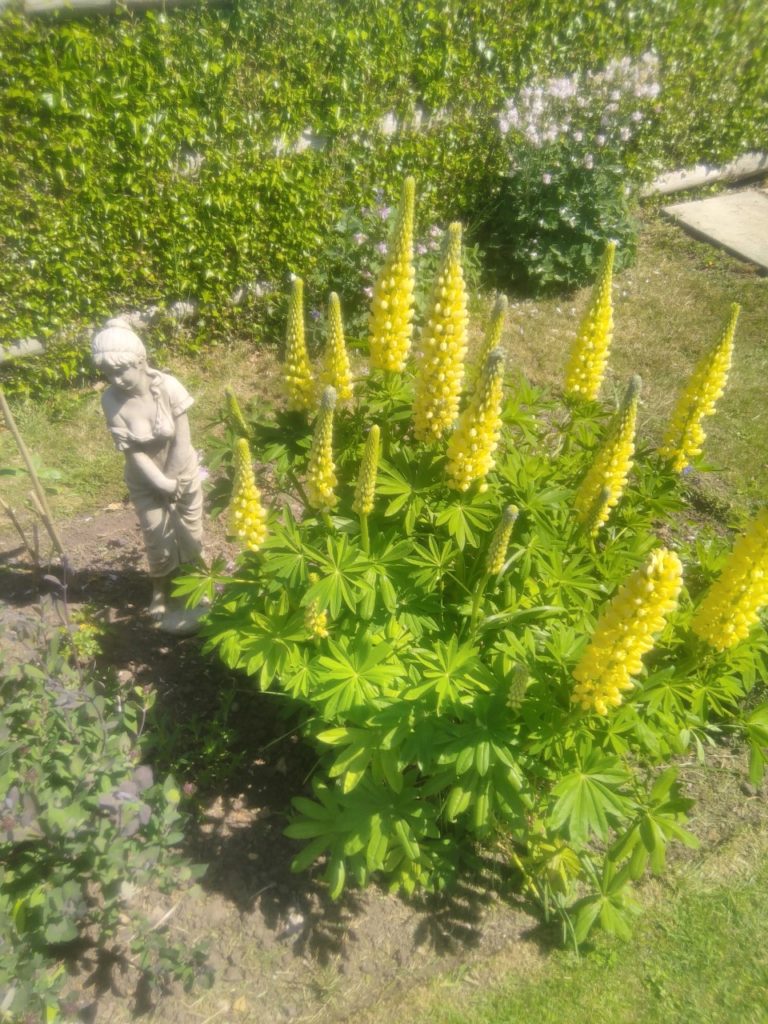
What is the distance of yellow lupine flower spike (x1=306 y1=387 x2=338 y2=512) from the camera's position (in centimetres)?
216

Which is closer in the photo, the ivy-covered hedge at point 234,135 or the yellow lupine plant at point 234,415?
the yellow lupine plant at point 234,415

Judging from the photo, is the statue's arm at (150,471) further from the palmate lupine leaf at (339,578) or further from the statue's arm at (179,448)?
the palmate lupine leaf at (339,578)

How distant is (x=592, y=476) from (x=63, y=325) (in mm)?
4423

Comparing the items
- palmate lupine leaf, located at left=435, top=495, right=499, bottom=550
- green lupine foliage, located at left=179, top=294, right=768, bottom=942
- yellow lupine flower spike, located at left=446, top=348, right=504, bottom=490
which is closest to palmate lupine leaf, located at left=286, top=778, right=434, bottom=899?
green lupine foliage, located at left=179, top=294, right=768, bottom=942

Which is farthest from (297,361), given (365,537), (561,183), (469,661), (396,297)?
(561,183)

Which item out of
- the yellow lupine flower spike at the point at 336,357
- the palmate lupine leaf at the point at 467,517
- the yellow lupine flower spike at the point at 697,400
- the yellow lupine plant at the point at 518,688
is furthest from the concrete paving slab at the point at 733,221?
the yellow lupine plant at the point at 518,688

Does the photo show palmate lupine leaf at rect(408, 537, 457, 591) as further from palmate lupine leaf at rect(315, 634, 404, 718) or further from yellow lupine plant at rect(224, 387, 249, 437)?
yellow lupine plant at rect(224, 387, 249, 437)

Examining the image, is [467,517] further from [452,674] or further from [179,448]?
[179,448]

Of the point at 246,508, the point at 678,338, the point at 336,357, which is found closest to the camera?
the point at 246,508

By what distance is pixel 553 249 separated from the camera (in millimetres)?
6707

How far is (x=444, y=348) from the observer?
7.57 feet

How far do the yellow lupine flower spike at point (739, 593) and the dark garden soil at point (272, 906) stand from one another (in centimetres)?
159

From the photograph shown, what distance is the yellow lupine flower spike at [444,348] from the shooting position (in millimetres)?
2217

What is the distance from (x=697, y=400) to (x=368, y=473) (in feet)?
4.60
